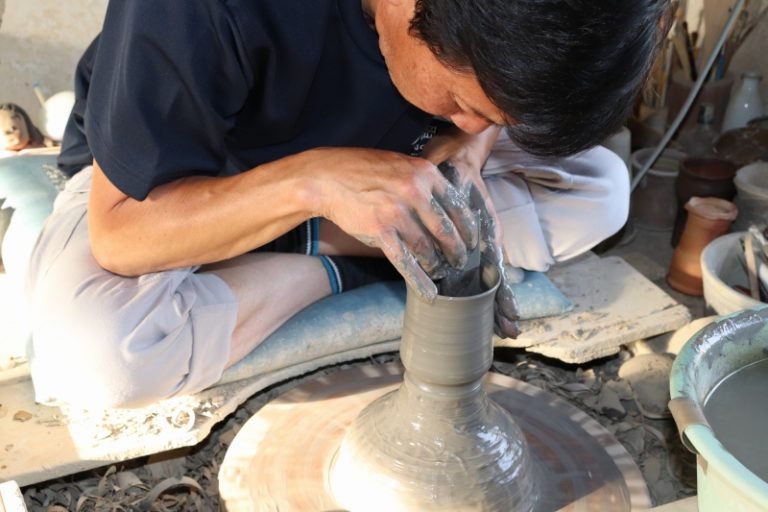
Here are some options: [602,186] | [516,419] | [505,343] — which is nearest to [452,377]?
[516,419]

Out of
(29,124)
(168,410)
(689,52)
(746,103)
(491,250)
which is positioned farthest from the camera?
(689,52)

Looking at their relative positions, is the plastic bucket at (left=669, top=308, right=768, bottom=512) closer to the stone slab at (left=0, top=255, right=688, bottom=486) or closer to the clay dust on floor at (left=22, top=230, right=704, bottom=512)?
the clay dust on floor at (left=22, top=230, right=704, bottom=512)

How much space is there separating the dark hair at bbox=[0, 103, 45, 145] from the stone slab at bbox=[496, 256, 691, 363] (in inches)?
64.4

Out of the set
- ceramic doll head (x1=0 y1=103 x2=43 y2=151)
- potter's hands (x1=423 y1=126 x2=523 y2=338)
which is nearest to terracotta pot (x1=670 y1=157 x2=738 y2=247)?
potter's hands (x1=423 y1=126 x2=523 y2=338)

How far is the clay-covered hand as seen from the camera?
1387mm

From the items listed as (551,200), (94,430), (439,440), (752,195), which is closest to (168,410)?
(94,430)

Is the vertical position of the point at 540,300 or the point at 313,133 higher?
the point at 313,133

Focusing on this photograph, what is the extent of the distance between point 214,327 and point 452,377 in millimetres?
575

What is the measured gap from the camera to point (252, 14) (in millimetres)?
1335

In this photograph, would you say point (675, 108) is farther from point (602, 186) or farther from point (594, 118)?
point (594, 118)

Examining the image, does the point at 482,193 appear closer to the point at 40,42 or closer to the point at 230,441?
the point at 230,441

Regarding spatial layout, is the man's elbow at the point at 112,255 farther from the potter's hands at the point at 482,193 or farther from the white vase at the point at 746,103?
the white vase at the point at 746,103

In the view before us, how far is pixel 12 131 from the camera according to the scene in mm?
2516

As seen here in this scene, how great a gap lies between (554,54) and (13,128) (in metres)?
2.04
